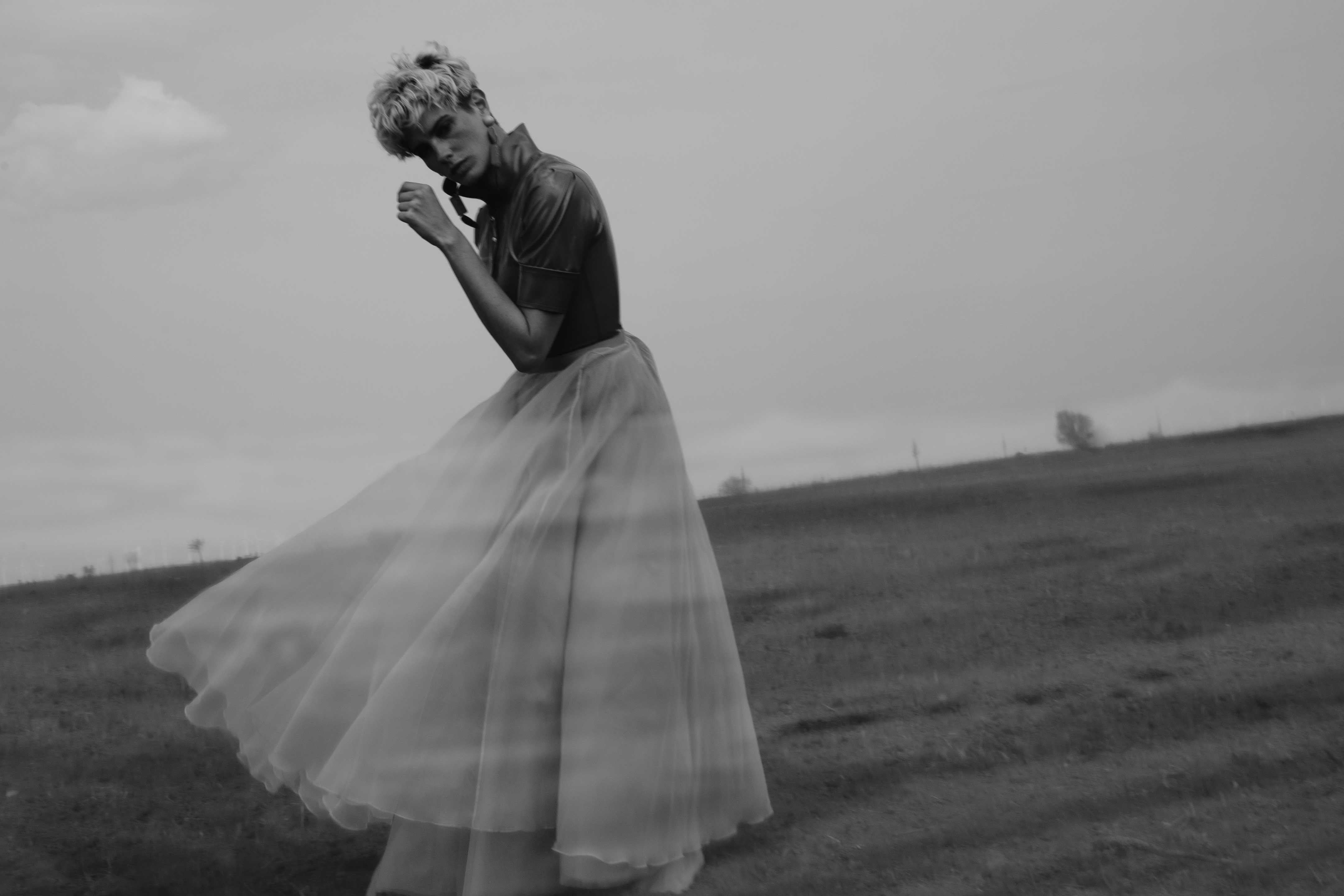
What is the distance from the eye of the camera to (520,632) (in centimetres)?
199

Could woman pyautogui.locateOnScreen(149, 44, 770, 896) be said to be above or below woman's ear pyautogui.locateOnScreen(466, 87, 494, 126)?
below

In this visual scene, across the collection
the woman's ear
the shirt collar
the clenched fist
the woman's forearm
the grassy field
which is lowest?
the grassy field

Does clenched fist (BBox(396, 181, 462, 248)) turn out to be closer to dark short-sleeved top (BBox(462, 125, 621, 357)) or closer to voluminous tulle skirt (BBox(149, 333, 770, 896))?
dark short-sleeved top (BBox(462, 125, 621, 357))

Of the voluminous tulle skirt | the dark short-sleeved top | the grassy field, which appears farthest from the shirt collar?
the grassy field

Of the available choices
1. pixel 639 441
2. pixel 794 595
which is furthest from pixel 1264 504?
pixel 639 441

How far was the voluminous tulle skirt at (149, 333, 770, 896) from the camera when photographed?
6.44 ft

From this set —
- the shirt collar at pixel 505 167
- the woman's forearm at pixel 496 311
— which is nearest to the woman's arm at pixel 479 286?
the woman's forearm at pixel 496 311

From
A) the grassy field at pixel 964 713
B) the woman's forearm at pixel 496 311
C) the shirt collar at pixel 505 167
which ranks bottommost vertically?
the grassy field at pixel 964 713

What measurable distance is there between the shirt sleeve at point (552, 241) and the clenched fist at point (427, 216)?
0.12 metres

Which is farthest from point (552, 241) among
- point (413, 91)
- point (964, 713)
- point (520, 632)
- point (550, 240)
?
point (964, 713)

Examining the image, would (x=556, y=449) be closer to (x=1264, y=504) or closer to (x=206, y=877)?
(x=206, y=877)

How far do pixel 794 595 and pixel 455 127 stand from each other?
216 centimetres

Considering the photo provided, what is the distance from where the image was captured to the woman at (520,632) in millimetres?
1961

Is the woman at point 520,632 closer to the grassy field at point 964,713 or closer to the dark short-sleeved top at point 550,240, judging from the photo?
the dark short-sleeved top at point 550,240
